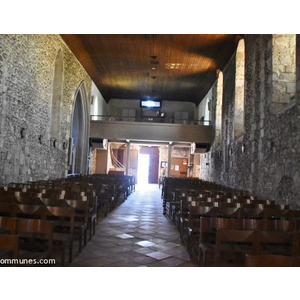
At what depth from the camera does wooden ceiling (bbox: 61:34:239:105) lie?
393 inches

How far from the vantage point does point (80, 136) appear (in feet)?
47.8

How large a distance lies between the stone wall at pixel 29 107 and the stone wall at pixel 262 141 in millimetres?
5789

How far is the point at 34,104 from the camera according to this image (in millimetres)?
7992

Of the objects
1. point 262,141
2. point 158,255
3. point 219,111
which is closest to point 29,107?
point 158,255

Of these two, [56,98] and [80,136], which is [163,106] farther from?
[56,98]

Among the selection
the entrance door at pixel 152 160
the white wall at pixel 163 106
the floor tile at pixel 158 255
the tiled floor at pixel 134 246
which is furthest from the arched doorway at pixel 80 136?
the floor tile at pixel 158 255

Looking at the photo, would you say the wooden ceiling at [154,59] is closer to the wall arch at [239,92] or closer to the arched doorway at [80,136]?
the wall arch at [239,92]

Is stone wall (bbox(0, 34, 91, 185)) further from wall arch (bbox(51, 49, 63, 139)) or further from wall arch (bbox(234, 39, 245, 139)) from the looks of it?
wall arch (bbox(234, 39, 245, 139))

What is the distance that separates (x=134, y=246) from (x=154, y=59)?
9393mm

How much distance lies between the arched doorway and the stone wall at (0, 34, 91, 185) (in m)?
2.96

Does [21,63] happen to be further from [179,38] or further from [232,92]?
[232,92]

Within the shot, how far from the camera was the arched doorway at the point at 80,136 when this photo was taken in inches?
551

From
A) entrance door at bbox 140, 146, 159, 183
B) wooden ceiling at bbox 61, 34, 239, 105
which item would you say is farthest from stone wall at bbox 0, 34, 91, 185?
entrance door at bbox 140, 146, 159, 183

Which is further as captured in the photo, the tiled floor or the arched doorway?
the arched doorway
